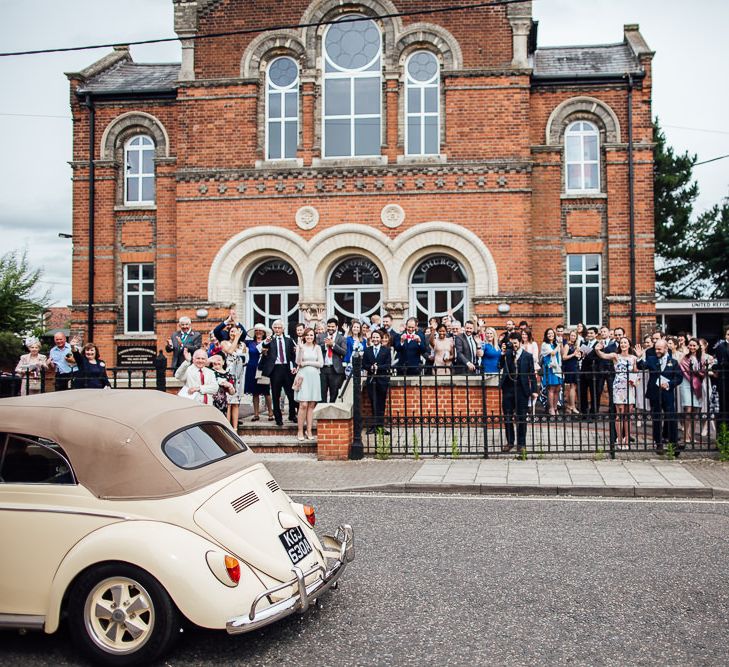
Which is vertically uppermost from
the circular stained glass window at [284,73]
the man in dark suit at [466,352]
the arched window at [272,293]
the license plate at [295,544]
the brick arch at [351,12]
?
the brick arch at [351,12]

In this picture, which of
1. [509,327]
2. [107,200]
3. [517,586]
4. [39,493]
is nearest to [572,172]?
[509,327]

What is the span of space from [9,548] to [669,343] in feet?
37.1

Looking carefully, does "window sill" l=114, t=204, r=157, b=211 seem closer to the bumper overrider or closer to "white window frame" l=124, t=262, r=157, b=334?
"white window frame" l=124, t=262, r=157, b=334

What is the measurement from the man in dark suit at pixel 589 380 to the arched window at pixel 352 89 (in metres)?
7.99

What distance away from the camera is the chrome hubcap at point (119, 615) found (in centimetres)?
452

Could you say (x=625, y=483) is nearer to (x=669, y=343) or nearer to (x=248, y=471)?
(x=669, y=343)

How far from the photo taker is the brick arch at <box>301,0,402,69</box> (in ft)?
65.9

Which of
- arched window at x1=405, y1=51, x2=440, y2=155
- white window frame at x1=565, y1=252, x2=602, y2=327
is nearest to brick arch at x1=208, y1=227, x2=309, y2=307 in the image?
arched window at x1=405, y1=51, x2=440, y2=155

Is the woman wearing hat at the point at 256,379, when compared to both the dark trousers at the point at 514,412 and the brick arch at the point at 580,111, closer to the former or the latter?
the dark trousers at the point at 514,412

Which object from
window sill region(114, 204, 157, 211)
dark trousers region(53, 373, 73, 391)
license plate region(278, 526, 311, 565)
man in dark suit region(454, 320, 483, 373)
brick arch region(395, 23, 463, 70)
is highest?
brick arch region(395, 23, 463, 70)

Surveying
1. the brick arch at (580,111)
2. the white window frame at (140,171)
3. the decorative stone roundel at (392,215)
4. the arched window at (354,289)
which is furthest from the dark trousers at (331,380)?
the white window frame at (140,171)

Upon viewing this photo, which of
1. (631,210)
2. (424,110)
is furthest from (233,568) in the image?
(631,210)

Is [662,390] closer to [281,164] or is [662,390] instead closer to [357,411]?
[357,411]

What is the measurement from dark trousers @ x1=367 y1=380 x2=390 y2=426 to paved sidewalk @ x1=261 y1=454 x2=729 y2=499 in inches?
26.6
